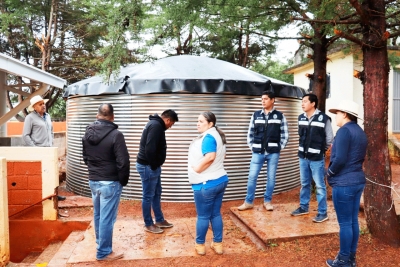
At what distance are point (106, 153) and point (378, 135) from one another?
3.26m

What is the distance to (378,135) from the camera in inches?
161

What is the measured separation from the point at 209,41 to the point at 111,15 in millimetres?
14051

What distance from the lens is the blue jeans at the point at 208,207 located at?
3584 millimetres

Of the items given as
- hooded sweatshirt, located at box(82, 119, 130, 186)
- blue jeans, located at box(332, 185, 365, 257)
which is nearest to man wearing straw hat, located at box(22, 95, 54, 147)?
hooded sweatshirt, located at box(82, 119, 130, 186)

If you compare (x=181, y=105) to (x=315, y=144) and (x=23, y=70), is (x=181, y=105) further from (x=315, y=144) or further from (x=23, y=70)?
(x=23, y=70)

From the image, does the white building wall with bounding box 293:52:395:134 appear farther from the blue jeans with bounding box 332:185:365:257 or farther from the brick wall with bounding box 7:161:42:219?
the brick wall with bounding box 7:161:42:219

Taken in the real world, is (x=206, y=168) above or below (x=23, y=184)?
above

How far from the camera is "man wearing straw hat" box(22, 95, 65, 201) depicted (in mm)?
5875

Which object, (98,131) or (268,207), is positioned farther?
(268,207)

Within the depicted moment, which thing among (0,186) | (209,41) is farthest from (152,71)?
(209,41)

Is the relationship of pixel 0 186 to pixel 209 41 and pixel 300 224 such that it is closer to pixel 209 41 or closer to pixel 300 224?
pixel 300 224

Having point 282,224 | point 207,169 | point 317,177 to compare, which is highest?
point 207,169

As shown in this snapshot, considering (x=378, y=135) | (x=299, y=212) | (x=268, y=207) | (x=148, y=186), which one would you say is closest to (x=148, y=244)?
(x=148, y=186)

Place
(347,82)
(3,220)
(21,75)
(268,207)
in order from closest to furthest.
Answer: (3,220)
(268,207)
(21,75)
(347,82)
